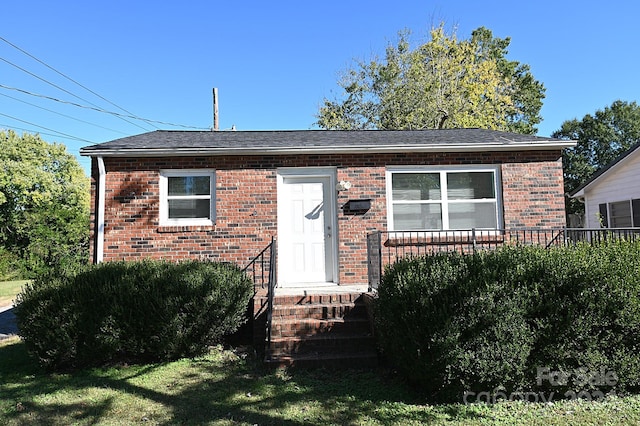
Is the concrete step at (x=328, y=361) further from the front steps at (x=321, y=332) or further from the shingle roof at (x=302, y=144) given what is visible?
the shingle roof at (x=302, y=144)

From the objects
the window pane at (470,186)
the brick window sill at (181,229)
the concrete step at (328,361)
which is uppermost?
the window pane at (470,186)

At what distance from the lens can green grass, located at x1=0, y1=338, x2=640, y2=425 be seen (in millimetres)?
3904

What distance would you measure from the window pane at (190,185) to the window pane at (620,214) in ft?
41.8

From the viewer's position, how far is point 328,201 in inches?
320

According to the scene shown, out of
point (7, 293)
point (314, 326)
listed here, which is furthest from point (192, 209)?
point (7, 293)

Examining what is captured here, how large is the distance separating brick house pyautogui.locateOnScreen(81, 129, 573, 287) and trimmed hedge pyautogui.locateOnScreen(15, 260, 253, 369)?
1.94 meters

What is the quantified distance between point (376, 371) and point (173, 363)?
9.35 ft

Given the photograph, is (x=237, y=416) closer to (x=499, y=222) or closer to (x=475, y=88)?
(x=499, y=222)

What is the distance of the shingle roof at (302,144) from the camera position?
7.76m

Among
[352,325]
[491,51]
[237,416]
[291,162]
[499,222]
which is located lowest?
[237,416]

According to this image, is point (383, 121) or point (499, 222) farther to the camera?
point (383, 121)

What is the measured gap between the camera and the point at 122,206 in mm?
7785

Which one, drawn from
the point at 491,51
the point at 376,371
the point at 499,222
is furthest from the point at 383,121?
the point at 376,371

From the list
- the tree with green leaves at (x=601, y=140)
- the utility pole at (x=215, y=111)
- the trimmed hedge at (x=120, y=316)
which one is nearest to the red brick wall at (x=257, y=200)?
the trimmed hedge at (x=120, y=316)
